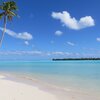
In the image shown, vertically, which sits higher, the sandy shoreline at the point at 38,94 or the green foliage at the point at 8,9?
the green foliage at the point at 8,9

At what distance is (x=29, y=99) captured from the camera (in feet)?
41.8

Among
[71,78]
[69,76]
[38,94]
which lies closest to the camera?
[38,94]

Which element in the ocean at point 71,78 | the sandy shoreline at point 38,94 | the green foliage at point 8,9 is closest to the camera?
the sandy shoreline at point 38,94

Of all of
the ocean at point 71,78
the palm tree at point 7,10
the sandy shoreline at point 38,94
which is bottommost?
the sandy shoreline at point 38,94

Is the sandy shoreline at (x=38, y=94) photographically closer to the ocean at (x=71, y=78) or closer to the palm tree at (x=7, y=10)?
the ocean at (x=71, y=78)

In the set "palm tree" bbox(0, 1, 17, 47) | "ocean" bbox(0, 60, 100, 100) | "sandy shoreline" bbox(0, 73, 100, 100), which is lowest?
"sandy shoreline" bbox(0, 73, 100, 100)

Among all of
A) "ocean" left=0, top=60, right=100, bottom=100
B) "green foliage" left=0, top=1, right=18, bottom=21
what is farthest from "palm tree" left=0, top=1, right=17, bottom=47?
"ocean" left=0, top=60, right=100, bottom=100

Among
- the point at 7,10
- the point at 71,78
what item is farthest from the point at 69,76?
the point at 7,10

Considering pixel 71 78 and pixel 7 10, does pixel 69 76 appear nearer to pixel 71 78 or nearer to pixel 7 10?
pixel 71 78

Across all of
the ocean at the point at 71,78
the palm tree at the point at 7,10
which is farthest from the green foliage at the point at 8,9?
the ocean at the point at 71,78

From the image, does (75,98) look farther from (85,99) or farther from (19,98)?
(19,98)

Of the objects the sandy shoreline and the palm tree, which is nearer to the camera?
the sandy shoreline

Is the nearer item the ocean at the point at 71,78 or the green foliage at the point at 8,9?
the ocean at the point at 71,78

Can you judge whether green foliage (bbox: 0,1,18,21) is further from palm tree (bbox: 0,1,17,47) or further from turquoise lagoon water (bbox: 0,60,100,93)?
turquoise lagoon water (bbox: 0,60,100,93)
